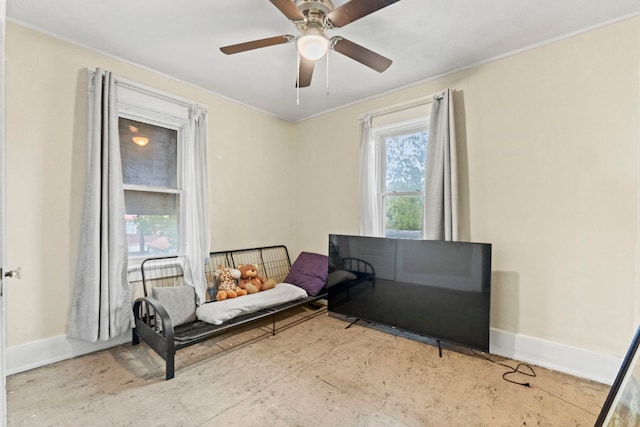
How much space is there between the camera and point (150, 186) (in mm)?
2910

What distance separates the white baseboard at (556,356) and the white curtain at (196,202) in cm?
283

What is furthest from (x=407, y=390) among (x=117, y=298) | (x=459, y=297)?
(x=117, y=298)

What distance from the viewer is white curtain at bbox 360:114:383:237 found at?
3332mm

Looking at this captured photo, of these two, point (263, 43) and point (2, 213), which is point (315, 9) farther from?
point (2, 213)

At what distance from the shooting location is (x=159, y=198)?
9.85ft

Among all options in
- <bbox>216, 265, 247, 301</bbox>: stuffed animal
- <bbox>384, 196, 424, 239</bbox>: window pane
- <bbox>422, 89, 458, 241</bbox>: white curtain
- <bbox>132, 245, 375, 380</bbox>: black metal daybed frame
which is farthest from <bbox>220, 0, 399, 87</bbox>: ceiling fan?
<bbox>216, 265, 247, 301</bbox>: stuffed animal

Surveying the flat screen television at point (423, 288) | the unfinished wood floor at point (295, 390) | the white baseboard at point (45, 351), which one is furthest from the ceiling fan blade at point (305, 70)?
the white baseboard at point (45, 351)

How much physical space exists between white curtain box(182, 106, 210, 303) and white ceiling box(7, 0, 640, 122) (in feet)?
1.69

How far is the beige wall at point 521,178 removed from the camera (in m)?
2.09

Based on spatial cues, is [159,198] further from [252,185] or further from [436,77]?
[436,77]

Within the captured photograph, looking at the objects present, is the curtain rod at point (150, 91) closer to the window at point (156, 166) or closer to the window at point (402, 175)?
the window at point (156, 166)

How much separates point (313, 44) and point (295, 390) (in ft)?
7.29

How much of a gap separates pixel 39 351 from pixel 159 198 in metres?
1.52

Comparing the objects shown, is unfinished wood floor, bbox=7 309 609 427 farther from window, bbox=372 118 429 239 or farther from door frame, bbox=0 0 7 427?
window, bbox=372 118 429 239
